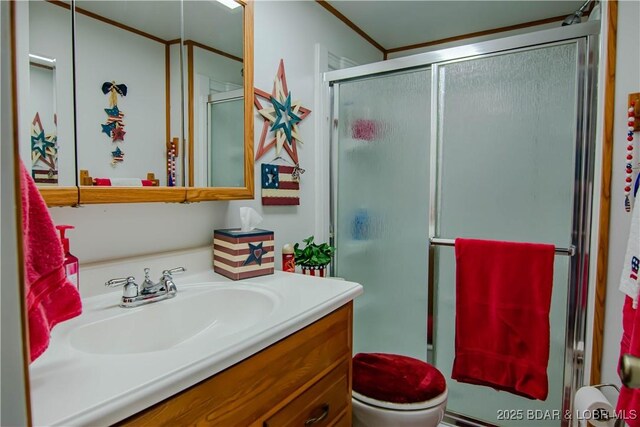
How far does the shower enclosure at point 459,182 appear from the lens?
1.51 meters

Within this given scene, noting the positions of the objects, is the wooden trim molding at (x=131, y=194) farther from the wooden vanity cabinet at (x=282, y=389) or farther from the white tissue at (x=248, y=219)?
the wooden vanity cabinet at (x=282, y=389)

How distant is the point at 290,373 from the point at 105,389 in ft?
1.50

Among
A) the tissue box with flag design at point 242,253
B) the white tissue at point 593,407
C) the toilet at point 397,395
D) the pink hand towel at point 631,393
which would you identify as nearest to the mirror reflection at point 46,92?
the tissue box with flag design at point 242,253

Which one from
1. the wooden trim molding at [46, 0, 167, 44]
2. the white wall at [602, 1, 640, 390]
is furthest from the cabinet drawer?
the wooden trim molding at [46, 0, 167, 44]

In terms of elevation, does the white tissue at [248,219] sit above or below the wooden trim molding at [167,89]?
below

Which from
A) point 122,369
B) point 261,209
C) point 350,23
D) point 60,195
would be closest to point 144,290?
point 60,195

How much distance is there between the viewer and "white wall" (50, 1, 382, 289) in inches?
42.9

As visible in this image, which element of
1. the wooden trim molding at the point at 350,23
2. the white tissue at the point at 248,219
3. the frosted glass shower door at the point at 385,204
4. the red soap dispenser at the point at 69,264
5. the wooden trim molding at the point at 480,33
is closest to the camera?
the red soap dispenser at the point at 69,264

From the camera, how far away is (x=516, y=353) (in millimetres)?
1582

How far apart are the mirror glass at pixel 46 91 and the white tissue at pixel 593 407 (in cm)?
170

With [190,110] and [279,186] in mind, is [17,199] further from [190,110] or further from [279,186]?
[279,186]

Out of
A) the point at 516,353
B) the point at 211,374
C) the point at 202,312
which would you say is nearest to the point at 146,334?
the point at 202,312

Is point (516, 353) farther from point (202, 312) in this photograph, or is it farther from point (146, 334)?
point (146, 334)

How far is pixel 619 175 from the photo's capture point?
1.33m
